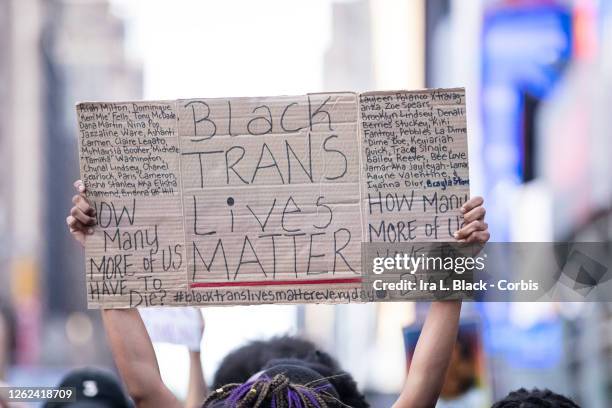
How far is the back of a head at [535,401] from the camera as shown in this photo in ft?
11.9

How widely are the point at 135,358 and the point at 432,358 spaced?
93cm

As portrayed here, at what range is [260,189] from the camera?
3943mm

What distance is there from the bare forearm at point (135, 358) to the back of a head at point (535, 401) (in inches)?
40.0

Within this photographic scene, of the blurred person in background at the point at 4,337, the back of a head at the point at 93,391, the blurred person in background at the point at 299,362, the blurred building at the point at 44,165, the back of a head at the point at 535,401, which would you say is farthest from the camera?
the blurred building at the point at 44,165

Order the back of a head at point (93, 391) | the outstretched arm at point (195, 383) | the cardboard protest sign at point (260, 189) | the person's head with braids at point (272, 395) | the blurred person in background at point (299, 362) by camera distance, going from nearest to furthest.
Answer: the person's head with braids at point (272, 395) < the blurred person in background at point (299, 362) < the cardboard protest sign at point (260, 189) < the outstretched arm at point (195, 383) < the back of a head at point (93, 391)

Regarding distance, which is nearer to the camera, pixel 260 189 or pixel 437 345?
pixel 437 345

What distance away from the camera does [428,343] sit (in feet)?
12.5

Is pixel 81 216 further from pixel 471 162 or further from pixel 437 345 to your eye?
pixel 471 162

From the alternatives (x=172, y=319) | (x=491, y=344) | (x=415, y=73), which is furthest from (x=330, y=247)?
(x=415, y=73)

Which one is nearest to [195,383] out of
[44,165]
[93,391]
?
[93,391]

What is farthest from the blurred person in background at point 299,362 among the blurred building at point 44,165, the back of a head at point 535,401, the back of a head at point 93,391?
the blurred building at point 44,165

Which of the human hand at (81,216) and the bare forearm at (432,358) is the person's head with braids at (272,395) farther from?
the human hand at (81,216)

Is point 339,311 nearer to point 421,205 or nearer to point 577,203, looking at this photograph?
point 577,203

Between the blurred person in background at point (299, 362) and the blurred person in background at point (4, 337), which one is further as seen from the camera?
the blurred person in background at point (4, 337)
